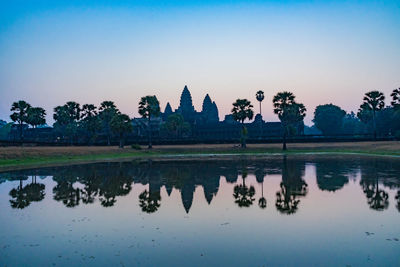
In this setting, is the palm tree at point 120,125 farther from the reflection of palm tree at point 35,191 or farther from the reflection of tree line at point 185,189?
the reflection of palm tree at point 35,191

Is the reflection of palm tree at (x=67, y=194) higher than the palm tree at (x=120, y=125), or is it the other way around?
the palm tree at (x=120, y=125)

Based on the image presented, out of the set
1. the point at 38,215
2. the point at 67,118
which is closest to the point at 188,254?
the point at 38,215

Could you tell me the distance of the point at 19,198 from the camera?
18.3 meters

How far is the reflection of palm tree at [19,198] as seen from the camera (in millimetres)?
16438

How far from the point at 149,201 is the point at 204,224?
17.3ft

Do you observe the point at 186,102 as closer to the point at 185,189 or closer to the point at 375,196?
the point at 185,189

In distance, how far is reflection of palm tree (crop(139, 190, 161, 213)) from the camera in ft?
49.4

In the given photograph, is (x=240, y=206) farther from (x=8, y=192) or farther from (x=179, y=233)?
(x=8, y=192)

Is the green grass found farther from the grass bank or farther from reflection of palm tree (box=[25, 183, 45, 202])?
reflection of palm tree (box=[25, 183, 45, 202])

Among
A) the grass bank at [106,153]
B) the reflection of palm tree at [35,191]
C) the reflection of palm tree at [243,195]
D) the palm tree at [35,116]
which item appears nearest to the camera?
the reflection of palm tree at [243,195]

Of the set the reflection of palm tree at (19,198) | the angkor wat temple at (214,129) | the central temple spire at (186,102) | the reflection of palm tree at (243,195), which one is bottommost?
the reflection of palm tree at (19,198)

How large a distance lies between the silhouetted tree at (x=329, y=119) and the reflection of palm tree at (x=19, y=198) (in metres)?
115

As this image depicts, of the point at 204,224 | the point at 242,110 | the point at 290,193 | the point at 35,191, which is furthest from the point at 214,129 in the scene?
the point at 204,224

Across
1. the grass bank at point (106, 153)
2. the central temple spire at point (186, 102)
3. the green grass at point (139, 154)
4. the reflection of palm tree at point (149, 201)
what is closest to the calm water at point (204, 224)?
the reflection of palm tree at point (149, 201)
